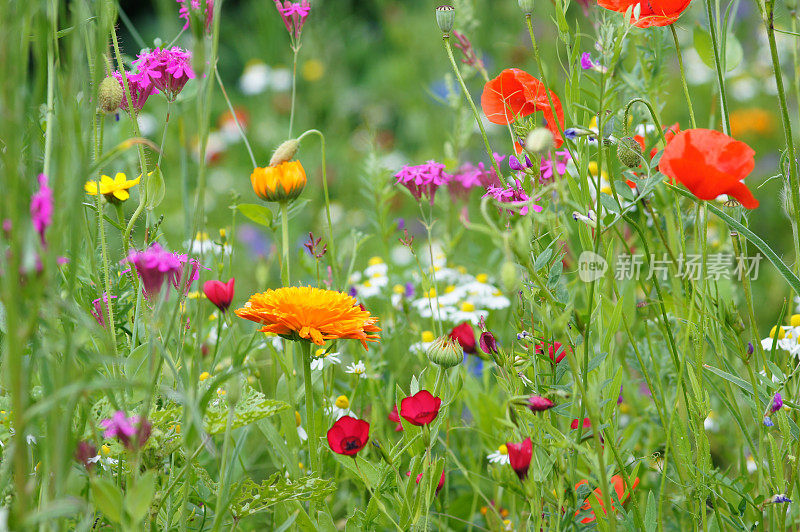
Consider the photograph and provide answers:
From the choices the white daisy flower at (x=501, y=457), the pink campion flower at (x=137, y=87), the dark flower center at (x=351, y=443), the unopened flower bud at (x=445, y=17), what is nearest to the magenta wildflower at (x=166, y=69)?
the pink campion flower at (x=137, y=87)

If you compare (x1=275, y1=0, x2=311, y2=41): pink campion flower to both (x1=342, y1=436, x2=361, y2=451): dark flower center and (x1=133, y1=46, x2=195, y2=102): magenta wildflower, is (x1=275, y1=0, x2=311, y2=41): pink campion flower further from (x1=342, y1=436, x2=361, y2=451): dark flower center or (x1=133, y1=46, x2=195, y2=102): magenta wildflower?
(x1=342, y1=436, x2=361, y2=451): dark flower center

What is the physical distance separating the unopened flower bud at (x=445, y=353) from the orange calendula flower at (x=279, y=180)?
0.24 metres

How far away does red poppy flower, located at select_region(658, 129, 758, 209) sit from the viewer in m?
0.57

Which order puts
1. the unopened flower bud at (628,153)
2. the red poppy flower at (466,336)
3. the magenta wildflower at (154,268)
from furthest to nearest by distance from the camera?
1. the red poppy flower at (466,336)
2. the unopened flower bud at (628,153)
3. the magenta wildflower at (154,268)

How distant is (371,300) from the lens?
50.4 inches

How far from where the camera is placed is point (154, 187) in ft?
2.33

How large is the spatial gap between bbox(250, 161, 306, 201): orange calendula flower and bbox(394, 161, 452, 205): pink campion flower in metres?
0.12

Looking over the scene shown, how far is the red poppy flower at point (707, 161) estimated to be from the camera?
57 centimetres

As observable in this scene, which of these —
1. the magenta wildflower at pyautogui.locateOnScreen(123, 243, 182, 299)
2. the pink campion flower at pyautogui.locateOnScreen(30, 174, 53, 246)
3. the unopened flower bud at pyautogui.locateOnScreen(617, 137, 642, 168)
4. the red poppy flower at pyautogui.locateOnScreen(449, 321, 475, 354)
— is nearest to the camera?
the pink campion flower at pyautogui.locateOnScreen(30, 174, 53, 246)

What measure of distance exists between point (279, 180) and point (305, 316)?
0.59ft

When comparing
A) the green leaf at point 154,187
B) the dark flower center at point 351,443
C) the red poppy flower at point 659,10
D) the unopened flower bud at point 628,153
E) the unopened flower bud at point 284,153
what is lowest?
the dark flower center at point 351,443

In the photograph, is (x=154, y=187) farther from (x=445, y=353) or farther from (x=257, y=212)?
(x=445, y=353)

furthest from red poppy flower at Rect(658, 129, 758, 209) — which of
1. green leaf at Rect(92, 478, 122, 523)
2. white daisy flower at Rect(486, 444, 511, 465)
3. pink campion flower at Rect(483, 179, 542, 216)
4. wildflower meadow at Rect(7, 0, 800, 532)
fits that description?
green leaf at Rect(92, 478, 122, 523)

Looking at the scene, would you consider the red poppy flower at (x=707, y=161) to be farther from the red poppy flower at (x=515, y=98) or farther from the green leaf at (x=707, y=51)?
the green leaf at (x=707, y=51)
